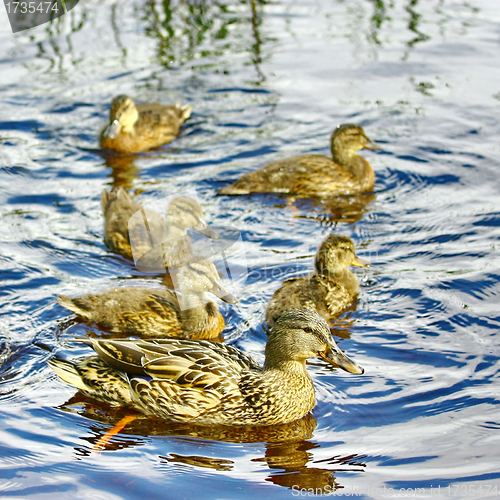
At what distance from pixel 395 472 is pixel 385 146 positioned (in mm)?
5419

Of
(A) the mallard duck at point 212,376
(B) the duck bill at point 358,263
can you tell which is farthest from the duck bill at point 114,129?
(A) the mallard duck at point 212,376

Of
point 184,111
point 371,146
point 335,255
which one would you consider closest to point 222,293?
point 335,255

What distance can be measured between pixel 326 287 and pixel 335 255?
319mm

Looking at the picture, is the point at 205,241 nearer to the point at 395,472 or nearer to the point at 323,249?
the point at 323,249

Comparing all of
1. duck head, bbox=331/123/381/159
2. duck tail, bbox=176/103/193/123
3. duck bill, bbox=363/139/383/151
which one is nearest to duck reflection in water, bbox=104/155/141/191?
duck tail, bbox=176/103/193/123

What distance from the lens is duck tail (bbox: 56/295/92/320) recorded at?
5766mm

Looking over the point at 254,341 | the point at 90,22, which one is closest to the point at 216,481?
the point at 254,341

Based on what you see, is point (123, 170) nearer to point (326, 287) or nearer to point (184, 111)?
point (184, 111)

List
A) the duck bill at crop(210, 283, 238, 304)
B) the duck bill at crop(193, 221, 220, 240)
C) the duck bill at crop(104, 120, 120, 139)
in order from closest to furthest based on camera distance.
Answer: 1. the duck bill at crop(210, 283, 238, 304)
2. the duck bill at crop(193, 221, 220, 240)
3. the duck bill at crop(104, 120, 120, 139)

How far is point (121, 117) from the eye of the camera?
29.2ft

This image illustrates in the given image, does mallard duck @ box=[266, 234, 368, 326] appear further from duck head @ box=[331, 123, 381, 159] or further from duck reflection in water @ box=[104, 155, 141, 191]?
duck reflection in water @ box=[104, 155, 141, 191]

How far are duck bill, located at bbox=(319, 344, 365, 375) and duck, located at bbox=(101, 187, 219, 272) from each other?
A: 215 centimetres

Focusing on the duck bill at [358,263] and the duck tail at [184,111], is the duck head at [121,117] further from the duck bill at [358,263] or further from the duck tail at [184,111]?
the duck bill at [358,263]

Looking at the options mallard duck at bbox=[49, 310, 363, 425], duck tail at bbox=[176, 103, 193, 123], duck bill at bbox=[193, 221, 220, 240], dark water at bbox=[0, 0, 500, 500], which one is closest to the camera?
dark water at bbox=[0, 0, 500, 500]
